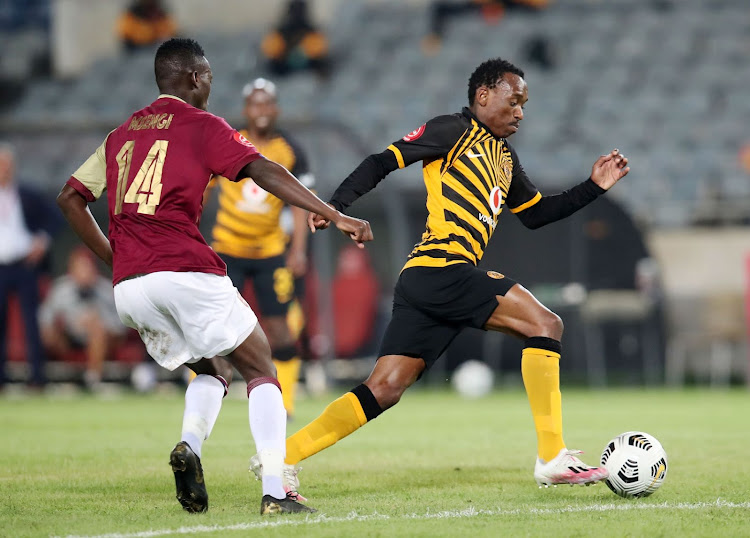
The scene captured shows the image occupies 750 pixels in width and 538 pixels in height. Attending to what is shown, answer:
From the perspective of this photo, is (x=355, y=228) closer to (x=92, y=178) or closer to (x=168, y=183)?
(x=168, y=183)

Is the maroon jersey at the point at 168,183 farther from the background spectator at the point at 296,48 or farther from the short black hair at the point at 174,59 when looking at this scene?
the background spectator at the point at 296,48

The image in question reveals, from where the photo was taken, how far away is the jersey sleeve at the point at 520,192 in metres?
6.16

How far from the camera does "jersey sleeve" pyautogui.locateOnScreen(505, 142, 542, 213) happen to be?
616 centimetres

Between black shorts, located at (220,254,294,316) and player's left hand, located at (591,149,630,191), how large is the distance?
3760 mm

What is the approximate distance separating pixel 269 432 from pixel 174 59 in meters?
1.59

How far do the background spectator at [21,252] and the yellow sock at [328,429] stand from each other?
25.2 feet

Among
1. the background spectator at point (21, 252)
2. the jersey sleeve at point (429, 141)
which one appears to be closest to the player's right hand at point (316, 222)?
the jersey sleeve at point (429, 141)

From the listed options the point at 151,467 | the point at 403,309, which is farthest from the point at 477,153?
the point at 151,467

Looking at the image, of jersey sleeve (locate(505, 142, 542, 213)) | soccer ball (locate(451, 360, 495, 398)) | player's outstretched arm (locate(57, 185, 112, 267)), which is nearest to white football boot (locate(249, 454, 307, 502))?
player's outstretched arm (locate(57, 185, 112, 267))

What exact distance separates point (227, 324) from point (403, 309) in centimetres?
127

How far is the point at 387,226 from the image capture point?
14297mm

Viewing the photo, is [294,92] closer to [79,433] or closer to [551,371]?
[79,433]

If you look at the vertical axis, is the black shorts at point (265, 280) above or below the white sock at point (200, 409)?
above

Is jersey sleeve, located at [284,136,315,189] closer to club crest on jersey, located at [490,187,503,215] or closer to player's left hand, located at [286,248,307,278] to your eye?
player's left hand, located at [286,248,307,278]
